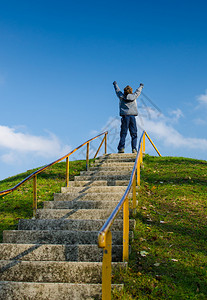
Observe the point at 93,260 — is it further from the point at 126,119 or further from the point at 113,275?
the point at 126,119

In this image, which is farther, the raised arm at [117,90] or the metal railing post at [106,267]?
the raised arm at [117,90]

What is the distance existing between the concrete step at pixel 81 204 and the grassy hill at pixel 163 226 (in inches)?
23.8

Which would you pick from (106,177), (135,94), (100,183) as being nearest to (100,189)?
(100,183)

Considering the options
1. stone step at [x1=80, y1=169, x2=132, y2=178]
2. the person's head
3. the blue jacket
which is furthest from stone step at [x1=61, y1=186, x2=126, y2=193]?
the person's head

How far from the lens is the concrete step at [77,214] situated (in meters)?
5.91

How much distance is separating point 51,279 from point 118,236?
4.27 ft

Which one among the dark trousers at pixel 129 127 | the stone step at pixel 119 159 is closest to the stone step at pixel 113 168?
the stone step at pixel 119 159

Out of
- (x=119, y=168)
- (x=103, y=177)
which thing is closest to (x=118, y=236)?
(x=103, y=177)

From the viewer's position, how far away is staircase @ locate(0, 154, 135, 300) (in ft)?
12.3

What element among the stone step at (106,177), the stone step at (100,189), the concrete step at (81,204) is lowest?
the concrete step at (81,204)

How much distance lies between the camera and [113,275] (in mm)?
4016

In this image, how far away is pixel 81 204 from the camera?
673 cm

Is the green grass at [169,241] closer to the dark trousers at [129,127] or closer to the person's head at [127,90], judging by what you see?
the dark trousers at [129,127]

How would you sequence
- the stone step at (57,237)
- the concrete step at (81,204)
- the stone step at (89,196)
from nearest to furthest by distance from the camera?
the stone step at (57,237) < the concrete step at (81,204) < the stone step at (89,196)
